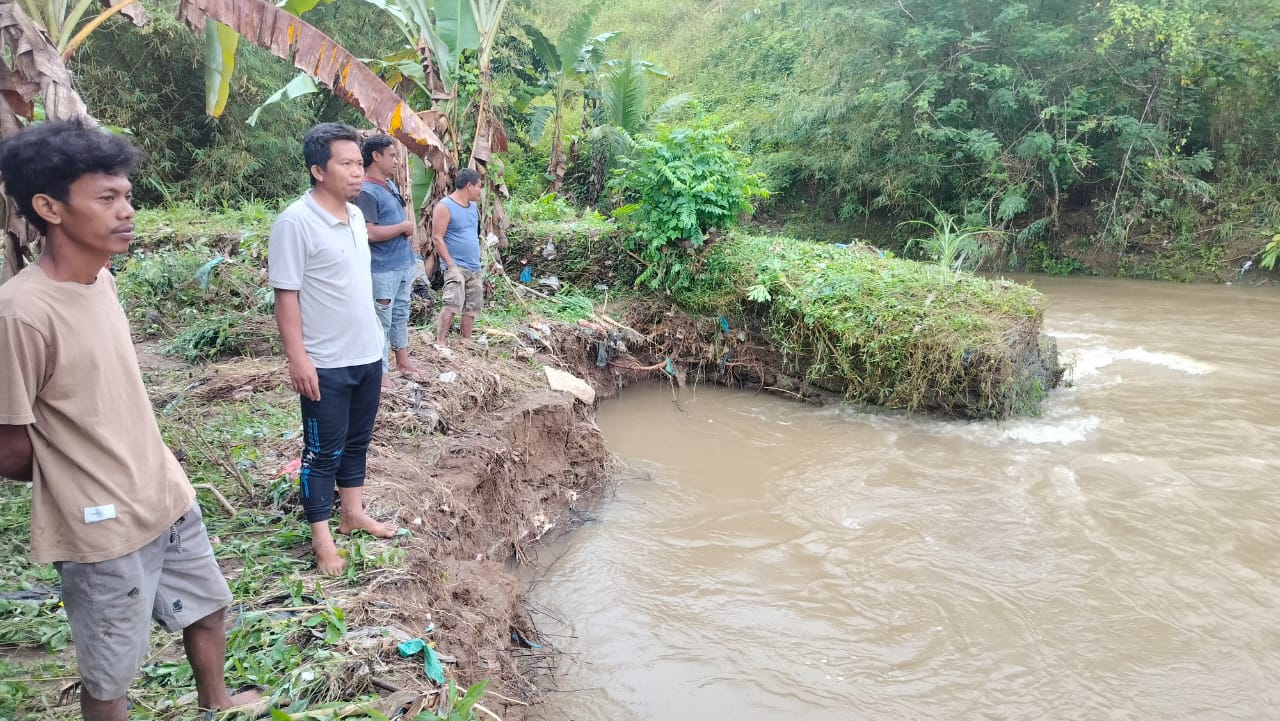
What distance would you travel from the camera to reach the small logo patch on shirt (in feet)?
6.07

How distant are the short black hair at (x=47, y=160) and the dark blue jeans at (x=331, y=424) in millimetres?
1165

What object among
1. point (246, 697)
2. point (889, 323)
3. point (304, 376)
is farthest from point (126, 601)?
point (889, 323)

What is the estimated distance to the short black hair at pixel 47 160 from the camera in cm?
179

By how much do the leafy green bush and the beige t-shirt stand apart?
21.8ft

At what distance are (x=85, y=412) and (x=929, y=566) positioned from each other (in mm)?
4476

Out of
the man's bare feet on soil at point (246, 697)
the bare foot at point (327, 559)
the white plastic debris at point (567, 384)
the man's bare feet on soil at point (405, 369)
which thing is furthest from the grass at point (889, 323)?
the man's bare feet on soil at point (246, 697)

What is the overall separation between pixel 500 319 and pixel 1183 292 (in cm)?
1128

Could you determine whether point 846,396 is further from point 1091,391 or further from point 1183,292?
point 1183,292

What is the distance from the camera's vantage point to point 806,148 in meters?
17.0

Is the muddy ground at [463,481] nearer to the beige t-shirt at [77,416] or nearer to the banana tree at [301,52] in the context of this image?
the beige t-shirt at [77,416]

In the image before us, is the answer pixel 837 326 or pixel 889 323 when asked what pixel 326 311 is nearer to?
pixel 837 326

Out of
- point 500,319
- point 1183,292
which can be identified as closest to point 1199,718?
point 500,319

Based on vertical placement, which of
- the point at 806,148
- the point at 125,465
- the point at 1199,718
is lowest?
the point at 1199,718

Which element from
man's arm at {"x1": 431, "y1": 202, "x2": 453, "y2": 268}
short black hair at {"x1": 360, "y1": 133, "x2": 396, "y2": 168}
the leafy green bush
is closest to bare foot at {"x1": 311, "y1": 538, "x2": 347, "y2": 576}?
short black hair at {"x1": 360, "y1": 133, "x2": 396, "y2": 168}
